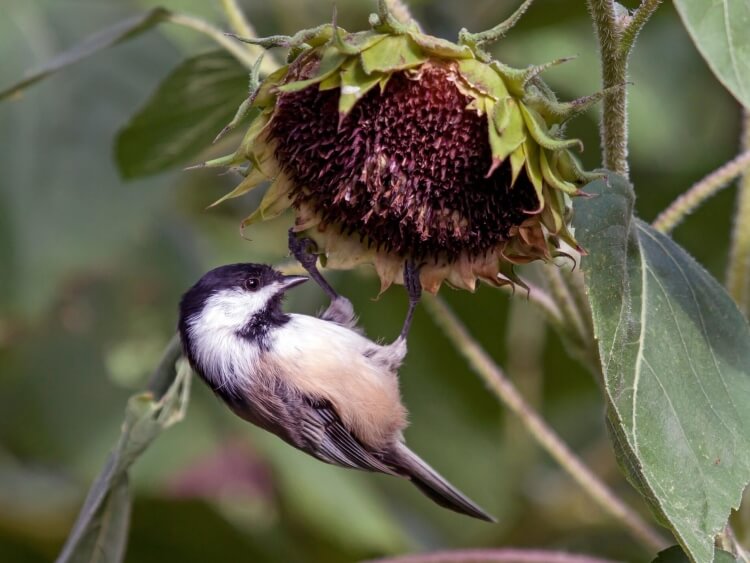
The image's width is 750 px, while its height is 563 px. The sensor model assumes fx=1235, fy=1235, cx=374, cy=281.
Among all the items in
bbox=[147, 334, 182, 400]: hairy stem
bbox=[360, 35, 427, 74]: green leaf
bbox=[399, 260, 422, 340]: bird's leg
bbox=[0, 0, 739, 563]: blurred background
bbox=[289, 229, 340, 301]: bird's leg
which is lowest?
bbox=[0, 0, 739, 563]: blurred background

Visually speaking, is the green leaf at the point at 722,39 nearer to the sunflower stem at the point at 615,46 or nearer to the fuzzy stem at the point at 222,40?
the sunflower stem at the point at 615,46

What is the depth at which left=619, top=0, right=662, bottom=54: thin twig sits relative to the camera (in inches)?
75.9

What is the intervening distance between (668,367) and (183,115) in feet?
4.69

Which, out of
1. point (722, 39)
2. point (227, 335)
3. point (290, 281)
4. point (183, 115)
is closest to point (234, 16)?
point (183, 115)

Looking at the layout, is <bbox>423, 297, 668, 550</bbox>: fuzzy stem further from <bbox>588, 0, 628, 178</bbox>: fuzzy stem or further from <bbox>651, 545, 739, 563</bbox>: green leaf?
<bbox>588, 0, 628, 178</bbox>: fuzzy stem

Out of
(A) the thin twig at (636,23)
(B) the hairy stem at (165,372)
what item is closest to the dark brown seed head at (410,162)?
(A) the thin twig at (636,23)

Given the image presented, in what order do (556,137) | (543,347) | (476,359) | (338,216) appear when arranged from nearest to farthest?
(556,137)
(338,216)
(476,359)
(543,347)

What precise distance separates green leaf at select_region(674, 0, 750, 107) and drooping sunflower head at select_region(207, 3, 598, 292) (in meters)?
0.26

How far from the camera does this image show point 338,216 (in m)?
2.46

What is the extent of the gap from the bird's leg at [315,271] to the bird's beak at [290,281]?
0.05 meters

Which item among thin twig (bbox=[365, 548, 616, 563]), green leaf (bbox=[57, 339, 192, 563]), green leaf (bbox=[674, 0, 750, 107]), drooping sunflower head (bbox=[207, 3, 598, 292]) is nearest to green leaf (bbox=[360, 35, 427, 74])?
drooping sunflower head (bbox=[207, 3, 598, 292])

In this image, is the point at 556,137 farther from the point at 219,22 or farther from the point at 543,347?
the point at 219,22

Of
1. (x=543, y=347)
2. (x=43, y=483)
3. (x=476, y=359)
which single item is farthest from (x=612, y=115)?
(x=43, y=483)

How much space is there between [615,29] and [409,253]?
2.26 feet
